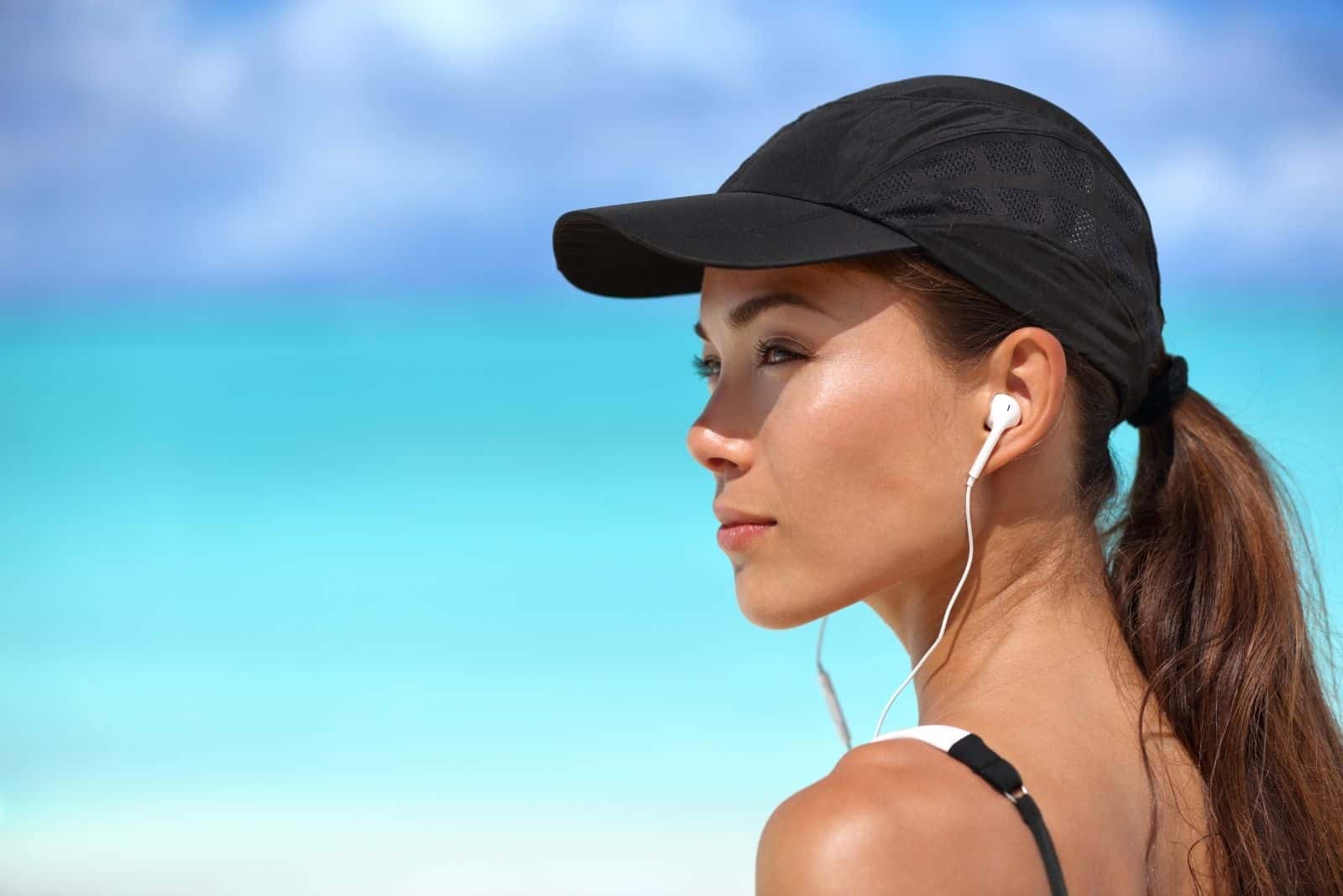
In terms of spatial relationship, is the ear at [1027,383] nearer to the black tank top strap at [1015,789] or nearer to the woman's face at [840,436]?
the woman's face at [840,436]

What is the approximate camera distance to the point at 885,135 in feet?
4.86

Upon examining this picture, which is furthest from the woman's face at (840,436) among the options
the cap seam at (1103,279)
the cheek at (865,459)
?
the cap seam at (1103,279)

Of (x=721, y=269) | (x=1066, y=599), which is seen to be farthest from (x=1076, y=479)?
(x=721, y=269)

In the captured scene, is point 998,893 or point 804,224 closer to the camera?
point 998,893

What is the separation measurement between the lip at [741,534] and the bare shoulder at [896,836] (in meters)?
0.35

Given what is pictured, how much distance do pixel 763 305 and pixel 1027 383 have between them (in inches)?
11.4

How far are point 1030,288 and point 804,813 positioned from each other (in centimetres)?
61

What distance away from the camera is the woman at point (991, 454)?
4.71 feet

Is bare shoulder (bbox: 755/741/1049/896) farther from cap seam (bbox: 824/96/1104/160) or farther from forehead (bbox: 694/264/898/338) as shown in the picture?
cap seam (bbox: 824/96/1104/160)

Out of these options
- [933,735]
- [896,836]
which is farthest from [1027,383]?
[896,836]

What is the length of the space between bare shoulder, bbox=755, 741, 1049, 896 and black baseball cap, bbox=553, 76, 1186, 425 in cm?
51

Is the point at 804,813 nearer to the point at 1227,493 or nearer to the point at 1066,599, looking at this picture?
the point at 1066,599

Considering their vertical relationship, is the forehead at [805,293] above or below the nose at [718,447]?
above

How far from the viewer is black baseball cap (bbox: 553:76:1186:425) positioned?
4.70ft
